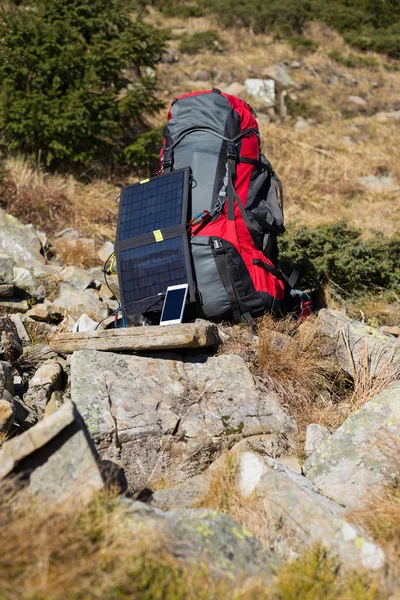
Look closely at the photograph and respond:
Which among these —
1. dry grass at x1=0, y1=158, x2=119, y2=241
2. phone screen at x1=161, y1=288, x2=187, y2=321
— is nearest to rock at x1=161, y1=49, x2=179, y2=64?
dry grass at x1=0, y1=158, x2=119, y2=241

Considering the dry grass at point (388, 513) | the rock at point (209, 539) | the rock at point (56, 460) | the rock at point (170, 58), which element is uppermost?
the rock at point (56, 460)

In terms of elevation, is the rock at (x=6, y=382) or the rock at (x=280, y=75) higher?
the rock at (x=6, y=382)

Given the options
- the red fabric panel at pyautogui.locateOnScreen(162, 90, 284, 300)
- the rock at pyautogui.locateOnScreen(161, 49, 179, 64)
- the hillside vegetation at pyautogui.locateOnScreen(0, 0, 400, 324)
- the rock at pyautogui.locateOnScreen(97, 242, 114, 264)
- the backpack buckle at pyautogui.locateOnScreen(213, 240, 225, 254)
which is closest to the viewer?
the backpack buckle at pyautogui.locateOnScreen(213, 240, 225, 254)

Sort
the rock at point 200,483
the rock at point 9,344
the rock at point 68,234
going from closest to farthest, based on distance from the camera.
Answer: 1. the rock at point 200,483
2. the rock at point 9,344
3. the rock at point 68,234

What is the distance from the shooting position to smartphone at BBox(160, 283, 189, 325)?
163 inches

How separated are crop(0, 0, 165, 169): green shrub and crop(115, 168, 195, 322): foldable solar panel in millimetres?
3458

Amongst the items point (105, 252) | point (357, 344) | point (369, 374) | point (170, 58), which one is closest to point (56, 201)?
point (105, 252)

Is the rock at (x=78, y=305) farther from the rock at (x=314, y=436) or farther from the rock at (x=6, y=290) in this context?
the rock at (x=314, y=436)

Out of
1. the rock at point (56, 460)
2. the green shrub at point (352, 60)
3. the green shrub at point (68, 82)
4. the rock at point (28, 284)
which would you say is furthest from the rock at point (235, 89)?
the rock at point (56, 460)

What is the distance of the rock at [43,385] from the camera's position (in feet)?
12.4

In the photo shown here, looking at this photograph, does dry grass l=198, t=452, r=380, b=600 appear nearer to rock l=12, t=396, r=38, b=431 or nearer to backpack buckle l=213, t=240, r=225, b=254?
rock l=12, t=396, r=38, b=431

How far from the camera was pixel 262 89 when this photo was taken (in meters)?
13.2

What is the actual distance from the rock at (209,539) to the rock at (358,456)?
64 centimetres

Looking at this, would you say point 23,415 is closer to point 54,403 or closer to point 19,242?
point 54,403
